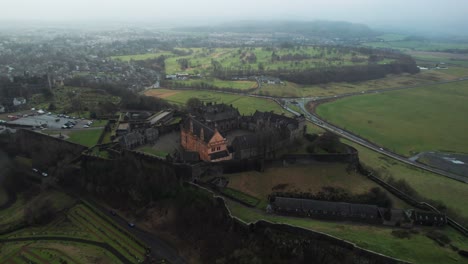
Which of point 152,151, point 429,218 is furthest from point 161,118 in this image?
point 429,218

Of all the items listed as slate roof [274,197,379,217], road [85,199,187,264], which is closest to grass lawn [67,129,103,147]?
road [85,199,187,264]

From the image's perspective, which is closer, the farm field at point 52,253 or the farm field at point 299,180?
the farm field at point 52,253

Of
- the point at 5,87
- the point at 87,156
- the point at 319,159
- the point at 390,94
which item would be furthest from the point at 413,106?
the point at 5,87

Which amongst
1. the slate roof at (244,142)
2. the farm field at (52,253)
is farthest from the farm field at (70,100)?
the slate roof at (244,142)

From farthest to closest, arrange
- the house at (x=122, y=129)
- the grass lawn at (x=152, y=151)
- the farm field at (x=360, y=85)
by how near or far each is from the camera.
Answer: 1. the farm field at (x=360, y=85)
2. the house at (x=122, y=129)
3. the grass lawn at (x=152, y=151)

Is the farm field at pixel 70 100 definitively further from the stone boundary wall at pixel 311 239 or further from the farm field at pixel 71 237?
the stone boundary wall at pixel 311 239

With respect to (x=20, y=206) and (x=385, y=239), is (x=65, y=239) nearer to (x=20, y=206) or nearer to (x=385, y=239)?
(x=20, y=206)
